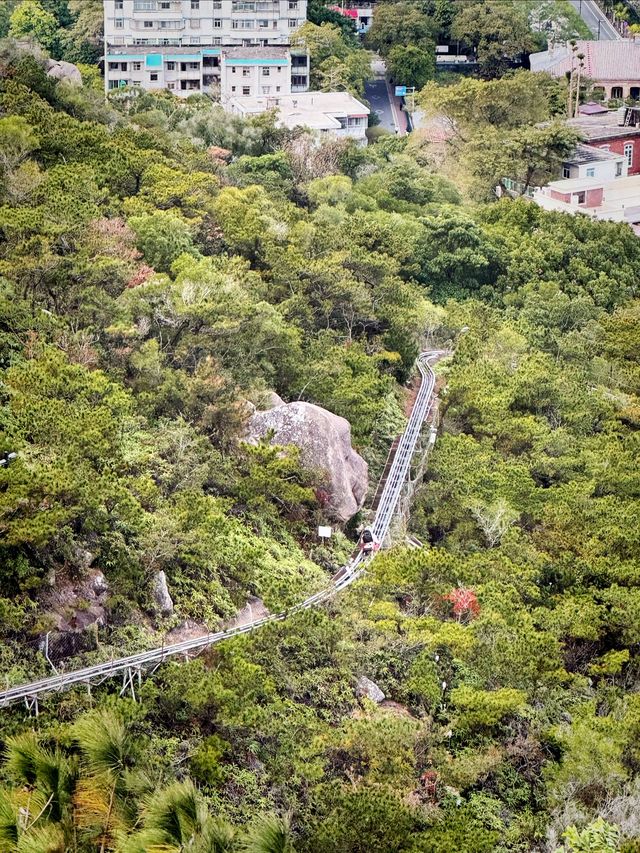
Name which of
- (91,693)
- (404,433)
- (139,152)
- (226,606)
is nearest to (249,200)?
(139,152)

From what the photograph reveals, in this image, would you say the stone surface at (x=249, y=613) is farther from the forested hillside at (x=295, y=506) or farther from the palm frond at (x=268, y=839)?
the palm frond at (x=268, y=839)

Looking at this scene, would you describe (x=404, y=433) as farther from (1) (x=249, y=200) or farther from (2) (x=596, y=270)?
(2) (x=596, y=270)

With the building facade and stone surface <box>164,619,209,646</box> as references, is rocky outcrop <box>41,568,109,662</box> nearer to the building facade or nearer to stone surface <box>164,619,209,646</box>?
stone surface <box>164,619,209,646</box>

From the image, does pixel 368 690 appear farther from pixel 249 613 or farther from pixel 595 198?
pixel 595 198

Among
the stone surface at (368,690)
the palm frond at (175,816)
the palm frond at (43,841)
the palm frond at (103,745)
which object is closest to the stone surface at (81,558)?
the stone surface at (368,690)

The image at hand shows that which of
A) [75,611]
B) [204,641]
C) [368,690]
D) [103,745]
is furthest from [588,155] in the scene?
[103,745]

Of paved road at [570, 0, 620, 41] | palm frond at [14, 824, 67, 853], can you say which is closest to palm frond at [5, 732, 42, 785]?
palm frond at [14, 824, 67, 853]
